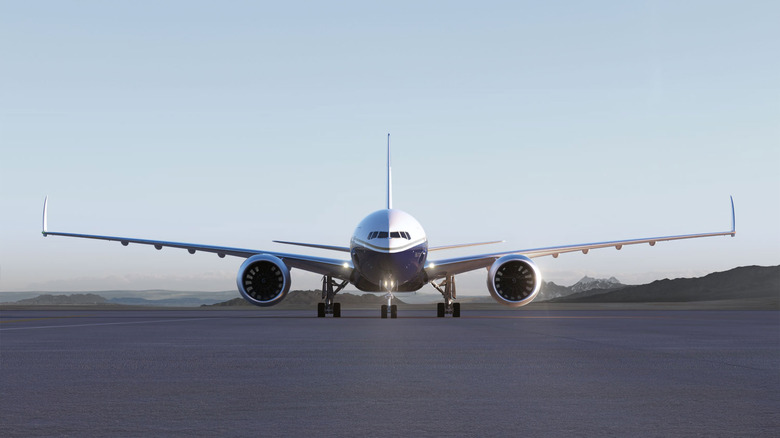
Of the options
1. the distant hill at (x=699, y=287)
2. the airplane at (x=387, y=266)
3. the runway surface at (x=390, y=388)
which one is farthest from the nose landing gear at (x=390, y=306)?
the distant hill at (x=699, y=287)

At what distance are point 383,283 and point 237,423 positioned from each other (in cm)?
2118

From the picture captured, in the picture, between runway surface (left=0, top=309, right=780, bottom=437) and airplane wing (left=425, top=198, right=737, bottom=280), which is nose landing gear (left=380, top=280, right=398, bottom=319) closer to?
airplane wing (left=425, top=198, right=737, bottom=280)

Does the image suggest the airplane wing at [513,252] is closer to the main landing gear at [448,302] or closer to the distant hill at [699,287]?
the main landing gear at [448,302]

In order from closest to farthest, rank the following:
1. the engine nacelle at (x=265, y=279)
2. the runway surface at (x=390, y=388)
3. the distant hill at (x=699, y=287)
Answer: the runway surface at (x=390, y=388) → the engine nacelle at (x=265, y=279) → the distant hill at (x=699, y=287)

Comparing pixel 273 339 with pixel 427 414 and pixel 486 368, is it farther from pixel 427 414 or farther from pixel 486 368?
pixel 427 414

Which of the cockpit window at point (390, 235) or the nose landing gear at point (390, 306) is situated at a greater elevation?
the cockpit window at point (390, 235)

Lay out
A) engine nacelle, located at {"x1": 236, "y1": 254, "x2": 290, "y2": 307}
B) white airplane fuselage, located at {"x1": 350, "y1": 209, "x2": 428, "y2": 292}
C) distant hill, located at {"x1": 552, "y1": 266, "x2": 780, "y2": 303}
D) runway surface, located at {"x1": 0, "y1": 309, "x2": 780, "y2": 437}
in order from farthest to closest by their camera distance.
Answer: distant hill, located at {"x1": 552, "y1": 266, "x2": 780, "y2": 303} < engine nacelle, located at {"x1": 236, "y1": 254, "x2": 290, "y2": 307} < white airplane fuselage, located at {"x1": 350, "y1": 209, "x2": 428, "y2": 292} < runway surface, located at {"x1": 0, "y1": 309, "x2": 780, "y2": 437}

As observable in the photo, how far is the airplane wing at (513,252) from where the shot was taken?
28578 mm

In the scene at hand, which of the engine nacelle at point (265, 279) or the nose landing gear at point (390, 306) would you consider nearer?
the nose landing gear at point (390, 306)

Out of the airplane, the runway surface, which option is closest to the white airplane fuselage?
the airplane

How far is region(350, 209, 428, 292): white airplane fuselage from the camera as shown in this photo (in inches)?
1014

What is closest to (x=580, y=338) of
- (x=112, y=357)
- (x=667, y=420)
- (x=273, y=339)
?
(x=273, y=339)

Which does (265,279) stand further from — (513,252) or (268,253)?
(513,252)

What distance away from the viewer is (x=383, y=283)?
27.0 metres
